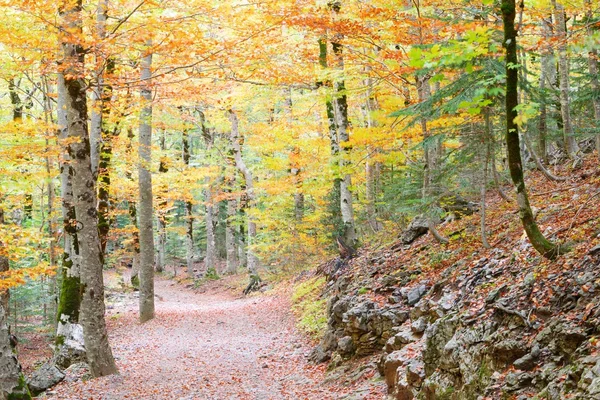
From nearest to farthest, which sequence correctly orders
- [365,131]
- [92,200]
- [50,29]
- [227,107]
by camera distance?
[92,200] → [50,29] → [365,131] → [227,107]

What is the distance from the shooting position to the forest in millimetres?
4949

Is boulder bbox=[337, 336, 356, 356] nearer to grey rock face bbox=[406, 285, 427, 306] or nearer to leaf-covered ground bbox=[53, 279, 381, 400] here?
leaf-covered ground bbox=[53, 279, 381, 400]

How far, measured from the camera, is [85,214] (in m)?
8.59

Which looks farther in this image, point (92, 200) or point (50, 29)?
point (50, 29)

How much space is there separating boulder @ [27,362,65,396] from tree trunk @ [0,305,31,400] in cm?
250

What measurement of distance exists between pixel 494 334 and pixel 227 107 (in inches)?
691

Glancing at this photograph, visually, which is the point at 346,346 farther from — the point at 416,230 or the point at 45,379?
the point at 45,379

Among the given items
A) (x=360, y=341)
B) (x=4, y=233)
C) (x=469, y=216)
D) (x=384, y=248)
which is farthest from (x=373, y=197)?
(x=4, y=233)

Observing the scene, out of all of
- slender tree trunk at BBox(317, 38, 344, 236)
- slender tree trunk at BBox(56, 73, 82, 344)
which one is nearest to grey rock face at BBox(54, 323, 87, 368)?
slender tree trunk at BBox(56, 73, 82, 344)

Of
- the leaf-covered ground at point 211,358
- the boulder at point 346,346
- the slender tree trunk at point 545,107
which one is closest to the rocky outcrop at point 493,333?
the boulder at point 346,346

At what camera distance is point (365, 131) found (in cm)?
1151

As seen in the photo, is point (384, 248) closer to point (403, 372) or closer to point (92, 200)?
point (403, 372)

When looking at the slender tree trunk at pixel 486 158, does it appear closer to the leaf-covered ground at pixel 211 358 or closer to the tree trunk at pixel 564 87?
the leaf-covered ground at pixel 211 358

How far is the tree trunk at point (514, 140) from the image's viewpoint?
4889 millimetres
